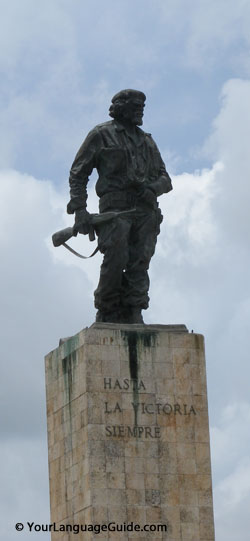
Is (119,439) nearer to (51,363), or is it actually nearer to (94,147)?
(51,363)

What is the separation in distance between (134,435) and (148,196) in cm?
453

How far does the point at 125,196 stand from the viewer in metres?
26.1

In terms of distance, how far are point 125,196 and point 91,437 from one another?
4676 mm

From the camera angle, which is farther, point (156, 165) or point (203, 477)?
point (156, 165)

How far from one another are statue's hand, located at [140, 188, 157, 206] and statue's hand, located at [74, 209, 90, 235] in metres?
1.10

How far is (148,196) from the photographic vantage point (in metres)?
26.1

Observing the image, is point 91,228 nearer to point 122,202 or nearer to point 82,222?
point 82,222

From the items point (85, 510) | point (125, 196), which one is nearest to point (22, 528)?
Answer: point (85, 510)

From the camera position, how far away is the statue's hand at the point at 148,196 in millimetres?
26078

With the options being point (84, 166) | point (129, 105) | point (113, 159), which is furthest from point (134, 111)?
point (84, 166)

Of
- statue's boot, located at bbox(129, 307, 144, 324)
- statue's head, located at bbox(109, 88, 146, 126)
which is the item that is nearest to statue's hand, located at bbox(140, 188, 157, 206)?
statue's head, located at bbox(109, 88, 146, 126)

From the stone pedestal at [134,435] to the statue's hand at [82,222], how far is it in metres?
1.94

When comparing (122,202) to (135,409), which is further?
(122,202)

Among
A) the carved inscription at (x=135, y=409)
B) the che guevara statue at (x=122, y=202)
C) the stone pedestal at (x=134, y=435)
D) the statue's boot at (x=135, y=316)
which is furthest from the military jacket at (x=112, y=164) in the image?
the carved inscription at (x=135, y=409)
